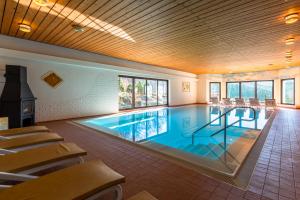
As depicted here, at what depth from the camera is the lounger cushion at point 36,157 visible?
69.3 inches

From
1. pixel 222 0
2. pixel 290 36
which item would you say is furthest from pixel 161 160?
pixel 290 36

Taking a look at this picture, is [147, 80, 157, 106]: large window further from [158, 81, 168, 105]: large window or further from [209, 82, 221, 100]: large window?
[209, 82, 221, 100]: large window

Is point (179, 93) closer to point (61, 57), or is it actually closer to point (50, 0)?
point (61, 57)

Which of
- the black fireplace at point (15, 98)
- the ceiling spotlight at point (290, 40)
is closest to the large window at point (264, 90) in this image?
the ceiling spotlight at point (290, 40)

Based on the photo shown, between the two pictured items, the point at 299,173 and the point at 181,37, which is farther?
the point at 181,37

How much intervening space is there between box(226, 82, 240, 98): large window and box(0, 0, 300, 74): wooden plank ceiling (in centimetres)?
764

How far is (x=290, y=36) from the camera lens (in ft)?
15.0

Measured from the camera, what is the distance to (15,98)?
174 inches

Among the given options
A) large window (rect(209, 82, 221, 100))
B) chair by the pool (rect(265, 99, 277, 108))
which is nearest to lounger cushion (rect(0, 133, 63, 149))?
chair by the pool (rect(265, 99, 277, 108))

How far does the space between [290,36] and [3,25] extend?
801 cm

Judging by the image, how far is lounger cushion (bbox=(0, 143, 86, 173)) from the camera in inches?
69.3

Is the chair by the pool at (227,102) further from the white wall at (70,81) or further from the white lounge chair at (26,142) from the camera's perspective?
the white lounge chair at (26,142)

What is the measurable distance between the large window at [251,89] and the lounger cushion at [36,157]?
45.0 feet

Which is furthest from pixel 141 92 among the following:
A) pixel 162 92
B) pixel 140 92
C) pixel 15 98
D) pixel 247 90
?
pixel 247 90
